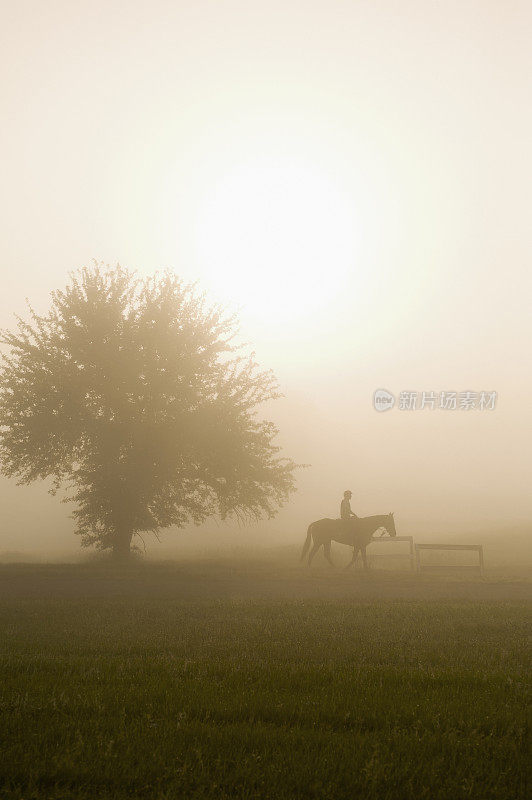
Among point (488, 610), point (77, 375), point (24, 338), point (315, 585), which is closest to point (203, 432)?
point (77, 375)

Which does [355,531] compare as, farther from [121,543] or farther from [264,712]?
[264,712]

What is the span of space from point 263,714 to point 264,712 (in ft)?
0.13

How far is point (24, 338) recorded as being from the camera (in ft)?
112

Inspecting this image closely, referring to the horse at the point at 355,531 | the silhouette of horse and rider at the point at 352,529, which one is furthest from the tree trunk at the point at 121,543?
the silhouette of horse and rider at the point at 352,529

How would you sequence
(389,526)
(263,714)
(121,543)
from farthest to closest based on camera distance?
(121,543)
(389,526)
(263,714)

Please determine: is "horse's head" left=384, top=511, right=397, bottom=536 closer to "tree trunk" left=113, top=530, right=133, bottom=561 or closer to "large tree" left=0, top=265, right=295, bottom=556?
"large tree" left=0, top=265, right=295, bottom=556

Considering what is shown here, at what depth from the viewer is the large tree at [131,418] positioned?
33375 mm

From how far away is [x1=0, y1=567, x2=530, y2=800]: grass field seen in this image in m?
5.08

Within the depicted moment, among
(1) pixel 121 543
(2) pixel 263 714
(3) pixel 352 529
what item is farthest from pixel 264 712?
(1) pixel 121 543

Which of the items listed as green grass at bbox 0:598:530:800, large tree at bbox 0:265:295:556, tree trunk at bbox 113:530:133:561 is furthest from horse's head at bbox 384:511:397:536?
green grass at bbox 0:598:530:800

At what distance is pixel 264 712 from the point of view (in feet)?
21.9

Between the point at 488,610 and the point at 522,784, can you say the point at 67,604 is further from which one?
the point at 522,784

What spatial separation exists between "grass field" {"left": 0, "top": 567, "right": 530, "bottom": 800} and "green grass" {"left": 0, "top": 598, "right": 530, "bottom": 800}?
0.02 m

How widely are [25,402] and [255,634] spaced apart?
81.4ft
